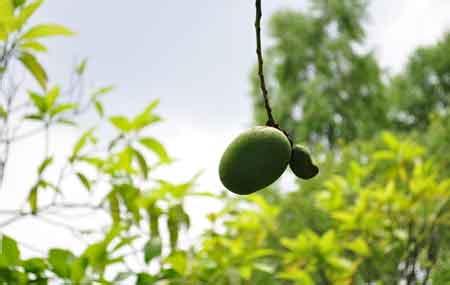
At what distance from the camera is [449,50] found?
1659 centimetres

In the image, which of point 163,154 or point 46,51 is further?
point 163,154

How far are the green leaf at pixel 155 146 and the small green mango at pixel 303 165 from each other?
775 millimetres

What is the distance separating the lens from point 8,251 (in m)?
1.16

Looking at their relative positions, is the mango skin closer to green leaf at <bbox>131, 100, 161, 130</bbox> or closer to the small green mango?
the small green mango

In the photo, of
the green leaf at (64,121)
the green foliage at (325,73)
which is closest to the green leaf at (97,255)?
the green leaf at (64,121)

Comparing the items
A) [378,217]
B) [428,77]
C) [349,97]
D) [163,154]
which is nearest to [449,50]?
[428,77]

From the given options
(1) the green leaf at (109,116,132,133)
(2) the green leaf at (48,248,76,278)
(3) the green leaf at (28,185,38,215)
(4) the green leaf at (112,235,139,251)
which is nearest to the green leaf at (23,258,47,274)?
(2) the green leaf at (48,248,76,278)

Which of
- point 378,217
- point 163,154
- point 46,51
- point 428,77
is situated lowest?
point 428,77

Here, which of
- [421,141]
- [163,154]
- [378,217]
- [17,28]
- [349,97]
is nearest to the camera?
[17,28]

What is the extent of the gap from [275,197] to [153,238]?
1049 cm

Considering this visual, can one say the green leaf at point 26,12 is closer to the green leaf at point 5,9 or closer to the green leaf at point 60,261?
the green leaf at point 5,9

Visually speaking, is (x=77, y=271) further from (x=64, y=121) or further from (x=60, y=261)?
(x=64, y=121)

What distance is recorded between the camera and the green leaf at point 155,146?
1.61m

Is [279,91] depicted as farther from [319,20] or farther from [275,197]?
[275,197]
